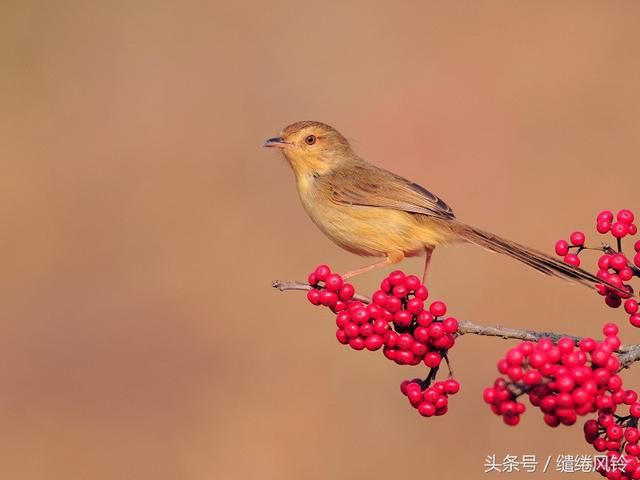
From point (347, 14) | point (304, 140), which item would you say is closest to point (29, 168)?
point (347, 14)

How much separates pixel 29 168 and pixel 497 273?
702 cm

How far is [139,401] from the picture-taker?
10.9 metres

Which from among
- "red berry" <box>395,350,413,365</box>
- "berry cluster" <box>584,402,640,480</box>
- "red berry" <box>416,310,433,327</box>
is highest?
"red berry" <box>416,310,433,327</box>

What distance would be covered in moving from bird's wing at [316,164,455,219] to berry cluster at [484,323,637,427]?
2945mm

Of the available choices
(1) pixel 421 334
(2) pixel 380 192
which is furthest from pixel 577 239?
(2) pixel 380 192

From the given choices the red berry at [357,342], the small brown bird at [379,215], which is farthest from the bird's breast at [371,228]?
the red berry at [357,342]

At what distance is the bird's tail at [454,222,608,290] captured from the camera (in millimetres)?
4430

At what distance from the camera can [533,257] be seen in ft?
16.1

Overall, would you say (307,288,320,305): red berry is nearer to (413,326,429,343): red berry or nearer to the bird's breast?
(413,326,429,343): red berry

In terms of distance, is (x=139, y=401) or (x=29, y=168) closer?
(x=139, y=401)

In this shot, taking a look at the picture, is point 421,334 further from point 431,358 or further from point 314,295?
point 314,295

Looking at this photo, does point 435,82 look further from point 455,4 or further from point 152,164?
point 152,164

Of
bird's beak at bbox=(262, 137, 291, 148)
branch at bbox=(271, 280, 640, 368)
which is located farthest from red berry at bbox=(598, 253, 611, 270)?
bird's beak at bbox=(262, 137, 291, 148)

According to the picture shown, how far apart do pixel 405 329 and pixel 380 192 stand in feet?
8.20
